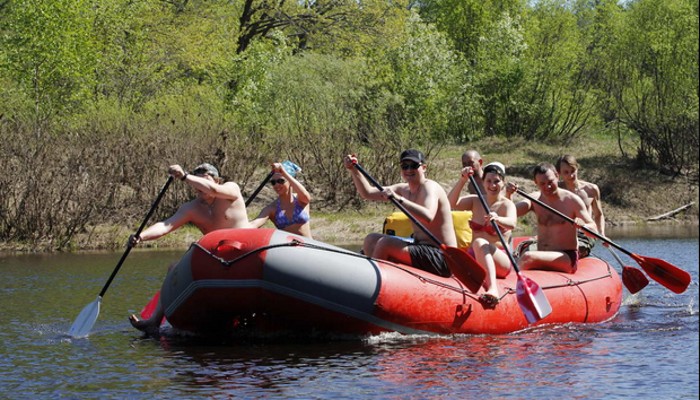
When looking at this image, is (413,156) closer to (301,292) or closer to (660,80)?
(301,292)

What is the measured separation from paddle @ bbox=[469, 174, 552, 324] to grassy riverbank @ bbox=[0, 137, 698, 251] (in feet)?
33.4

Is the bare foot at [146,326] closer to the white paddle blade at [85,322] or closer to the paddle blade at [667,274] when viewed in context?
the white paddle blade at [85,322]

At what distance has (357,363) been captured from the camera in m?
8.45

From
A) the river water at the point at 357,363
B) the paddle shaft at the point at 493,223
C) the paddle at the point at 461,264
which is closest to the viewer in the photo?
the river water at the point at 357,363

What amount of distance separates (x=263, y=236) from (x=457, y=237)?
7.37 ft

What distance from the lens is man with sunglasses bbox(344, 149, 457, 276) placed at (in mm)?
9250

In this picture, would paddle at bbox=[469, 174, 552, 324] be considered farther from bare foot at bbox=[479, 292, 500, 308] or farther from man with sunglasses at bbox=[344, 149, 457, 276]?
man with sunglasses at bbox=[344, 149, 457, 276]

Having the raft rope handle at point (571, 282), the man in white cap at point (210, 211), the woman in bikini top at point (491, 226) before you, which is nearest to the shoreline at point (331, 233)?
the raft rope handle at point (571, 282)

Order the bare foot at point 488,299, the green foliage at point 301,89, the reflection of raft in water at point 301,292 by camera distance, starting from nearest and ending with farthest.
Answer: the reflection of raft in water at point 301,292
the bare foot at point 488,299
the green foliage at point 301,89

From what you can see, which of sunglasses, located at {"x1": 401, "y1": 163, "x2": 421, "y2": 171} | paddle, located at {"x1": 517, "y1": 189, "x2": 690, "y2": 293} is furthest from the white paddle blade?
paddle, located at {"x1": 517, "y1": 189, "x2": 690, "y2": 293}

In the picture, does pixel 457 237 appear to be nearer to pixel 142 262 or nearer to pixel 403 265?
pixel 403 265

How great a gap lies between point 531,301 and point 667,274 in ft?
6.98

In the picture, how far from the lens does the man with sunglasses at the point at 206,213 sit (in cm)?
944

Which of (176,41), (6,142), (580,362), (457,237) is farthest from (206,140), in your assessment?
(580,362)
